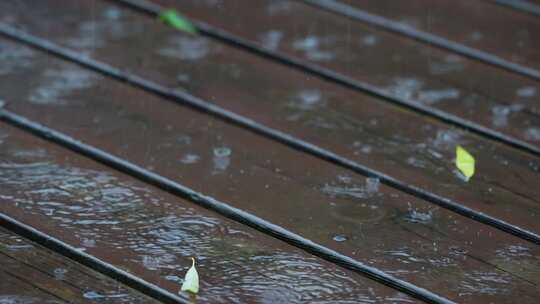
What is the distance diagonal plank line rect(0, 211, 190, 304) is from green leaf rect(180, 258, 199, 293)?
0.07 feet

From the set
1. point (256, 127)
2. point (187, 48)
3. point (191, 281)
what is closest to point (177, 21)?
point (187, 48)

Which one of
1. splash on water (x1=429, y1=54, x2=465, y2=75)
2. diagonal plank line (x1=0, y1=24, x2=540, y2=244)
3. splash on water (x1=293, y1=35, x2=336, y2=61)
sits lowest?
diagonal plank line (x1=0, y1=24, x2=540, y2=244)

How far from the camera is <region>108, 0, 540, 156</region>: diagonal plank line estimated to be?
137 cm

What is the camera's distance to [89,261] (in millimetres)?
1064

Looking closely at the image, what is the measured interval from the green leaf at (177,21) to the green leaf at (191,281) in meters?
0.65

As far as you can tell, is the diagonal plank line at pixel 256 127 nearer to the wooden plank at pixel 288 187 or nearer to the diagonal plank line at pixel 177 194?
the wooden plank at pixel 288 187

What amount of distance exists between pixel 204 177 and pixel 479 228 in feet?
1.20

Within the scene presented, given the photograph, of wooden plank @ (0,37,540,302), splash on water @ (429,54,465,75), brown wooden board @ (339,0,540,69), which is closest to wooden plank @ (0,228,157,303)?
wooden plank @ (0,37,540,302)

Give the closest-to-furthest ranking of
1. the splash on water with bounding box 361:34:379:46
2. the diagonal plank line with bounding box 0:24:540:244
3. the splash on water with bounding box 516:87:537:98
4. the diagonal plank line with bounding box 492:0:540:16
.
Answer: the diagonal plank line with bounding box 0:24:540:244 < the splash on water with bounding box 516:87:537:98 < the splash on water with bounding box 361:34:379:46 < the diagonal plank line with bounding box 492:0:540:16

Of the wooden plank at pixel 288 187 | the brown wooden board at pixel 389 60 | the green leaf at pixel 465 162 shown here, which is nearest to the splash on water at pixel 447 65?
the brown wooden board at pixel 389 60

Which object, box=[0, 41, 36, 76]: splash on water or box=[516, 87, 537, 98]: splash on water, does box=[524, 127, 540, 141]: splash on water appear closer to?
box=[516, 87, 537, 98]: splash on water

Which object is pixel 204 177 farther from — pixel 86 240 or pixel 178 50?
pixel 178 50

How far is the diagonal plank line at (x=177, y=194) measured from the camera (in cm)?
105

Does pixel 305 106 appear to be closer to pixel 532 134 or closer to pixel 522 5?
pixel 532 134
